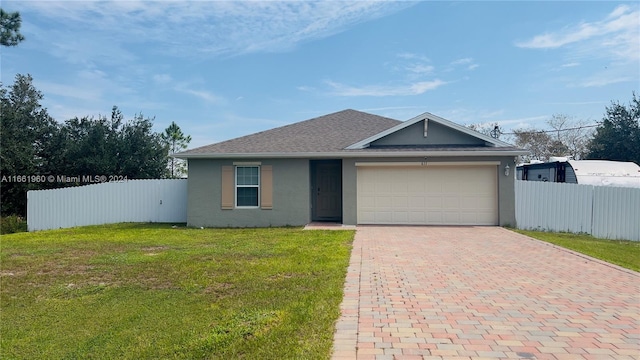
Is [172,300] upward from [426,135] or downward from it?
downward

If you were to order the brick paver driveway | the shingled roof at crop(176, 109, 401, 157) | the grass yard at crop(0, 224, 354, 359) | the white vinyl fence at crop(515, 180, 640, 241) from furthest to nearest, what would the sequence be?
the shingled roof at crop(176, 109, 401, 157) → the white vinyl fence at crop(515, 180, 640, 241) → the grass yard at crop(0, 224, 354, 359) → the brick paver driveway

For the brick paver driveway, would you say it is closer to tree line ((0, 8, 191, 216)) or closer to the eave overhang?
the eave overhang

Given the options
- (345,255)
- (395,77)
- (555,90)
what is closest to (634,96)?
(555,90)

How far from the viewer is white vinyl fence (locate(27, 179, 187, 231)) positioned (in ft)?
48.2

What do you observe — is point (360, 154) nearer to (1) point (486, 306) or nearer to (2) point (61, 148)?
(1) point (486, 306)

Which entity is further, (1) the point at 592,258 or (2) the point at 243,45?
(2) the point at 243,45

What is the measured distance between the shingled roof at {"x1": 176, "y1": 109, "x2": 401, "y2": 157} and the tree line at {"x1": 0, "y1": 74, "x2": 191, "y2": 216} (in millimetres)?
9798

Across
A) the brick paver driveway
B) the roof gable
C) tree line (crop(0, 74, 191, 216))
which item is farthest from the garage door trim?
tree line (crop(0, 74, 191, 216))

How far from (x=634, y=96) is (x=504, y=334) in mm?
26280

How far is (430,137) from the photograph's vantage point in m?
13.0

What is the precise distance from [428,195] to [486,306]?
335 inches

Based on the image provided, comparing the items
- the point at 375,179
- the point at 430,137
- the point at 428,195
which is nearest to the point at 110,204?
the point at 375,179

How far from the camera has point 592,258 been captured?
7543 mm

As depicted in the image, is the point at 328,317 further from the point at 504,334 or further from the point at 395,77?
the point at 395,77
